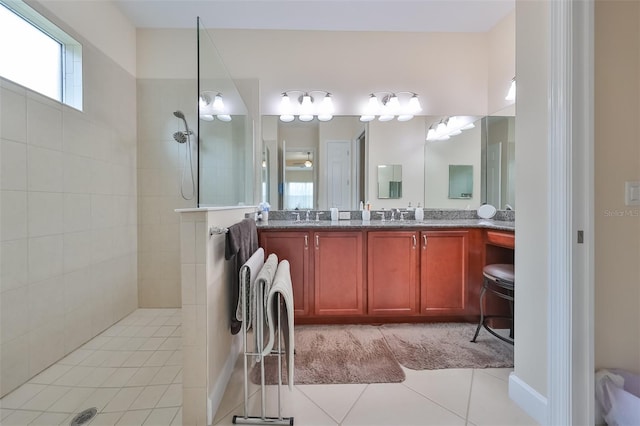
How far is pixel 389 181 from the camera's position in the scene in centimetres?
268

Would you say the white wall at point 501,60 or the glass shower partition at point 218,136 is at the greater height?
the white wall at point 501,60

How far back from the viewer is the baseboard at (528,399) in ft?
4.03

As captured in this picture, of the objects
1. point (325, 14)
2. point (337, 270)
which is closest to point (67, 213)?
point (337, 270)

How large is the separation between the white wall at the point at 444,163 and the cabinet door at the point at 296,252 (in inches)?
51.8

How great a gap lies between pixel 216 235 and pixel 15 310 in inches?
51.8

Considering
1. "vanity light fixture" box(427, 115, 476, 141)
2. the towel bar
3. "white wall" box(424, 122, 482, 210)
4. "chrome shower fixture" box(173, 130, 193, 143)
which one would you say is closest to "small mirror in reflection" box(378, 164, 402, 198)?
"white wall" box(424, 122, 482, 210)

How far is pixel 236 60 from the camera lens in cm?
254

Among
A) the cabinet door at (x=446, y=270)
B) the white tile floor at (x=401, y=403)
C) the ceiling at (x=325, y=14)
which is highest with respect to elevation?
the ceiling at (x=325, y=14)

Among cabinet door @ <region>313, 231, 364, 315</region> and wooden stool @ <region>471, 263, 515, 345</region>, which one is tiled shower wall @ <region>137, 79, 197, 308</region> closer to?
cabinet door @ <region>313, 231, 364, 315</region>

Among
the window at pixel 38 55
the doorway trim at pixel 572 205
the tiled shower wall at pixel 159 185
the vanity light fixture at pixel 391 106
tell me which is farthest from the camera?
the vanity light fixture at pixel 391 106
